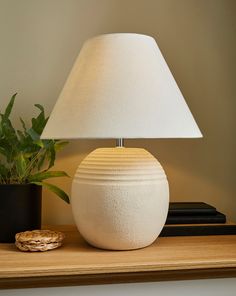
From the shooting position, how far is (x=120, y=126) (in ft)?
2.49

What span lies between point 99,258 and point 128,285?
3.3 inches

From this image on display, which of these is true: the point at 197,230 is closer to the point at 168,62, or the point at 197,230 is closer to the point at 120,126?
the point at 120,126

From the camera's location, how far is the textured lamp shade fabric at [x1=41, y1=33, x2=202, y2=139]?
0.77m

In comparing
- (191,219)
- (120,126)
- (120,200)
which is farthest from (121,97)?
(191,219)

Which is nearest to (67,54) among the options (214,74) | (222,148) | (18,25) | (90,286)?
(18,25)

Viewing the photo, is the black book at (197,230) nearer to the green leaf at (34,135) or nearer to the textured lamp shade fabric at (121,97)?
the textured lamp shade fabric at (121,97)

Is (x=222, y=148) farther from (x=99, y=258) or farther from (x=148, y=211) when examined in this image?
(x=99, y=258)

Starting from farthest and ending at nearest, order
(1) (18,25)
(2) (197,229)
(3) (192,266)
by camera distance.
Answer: (1) (18,25) < (2) (197,229) < (3) (192,266)

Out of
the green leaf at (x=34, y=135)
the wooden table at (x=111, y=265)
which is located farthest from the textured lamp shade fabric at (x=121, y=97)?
the wooden table at (x=111, y=265)

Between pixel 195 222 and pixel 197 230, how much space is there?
3 cm

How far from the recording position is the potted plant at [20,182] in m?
0.92

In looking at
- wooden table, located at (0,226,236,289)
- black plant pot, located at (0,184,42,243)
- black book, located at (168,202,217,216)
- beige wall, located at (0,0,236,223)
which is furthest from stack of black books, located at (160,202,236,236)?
black plant pot, located at (0,184,42,243)

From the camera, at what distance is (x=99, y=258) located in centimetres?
80

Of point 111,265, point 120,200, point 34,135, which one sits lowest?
point 111,265
